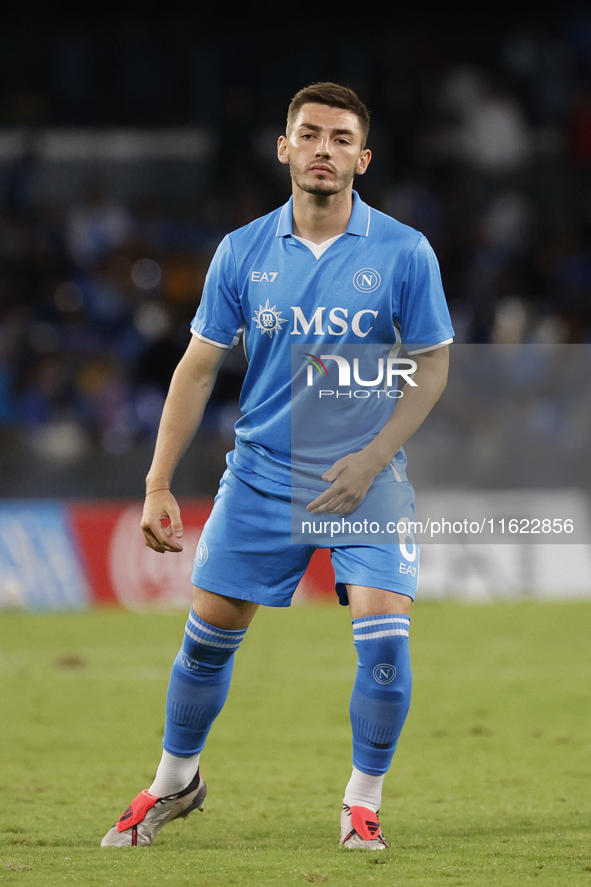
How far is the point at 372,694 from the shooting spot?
3654 millimetres

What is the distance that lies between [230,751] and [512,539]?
535 centimetres

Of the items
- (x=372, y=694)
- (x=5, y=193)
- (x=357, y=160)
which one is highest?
(x=357, y=160)

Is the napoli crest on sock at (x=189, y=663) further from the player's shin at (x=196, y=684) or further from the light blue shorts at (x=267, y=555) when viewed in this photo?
the light blue shorts at (x=267, y=555)

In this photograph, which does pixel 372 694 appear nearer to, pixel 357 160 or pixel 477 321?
pixel 357 160

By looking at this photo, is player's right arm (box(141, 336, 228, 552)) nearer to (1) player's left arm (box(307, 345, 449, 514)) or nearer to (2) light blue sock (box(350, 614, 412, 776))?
(1) player's left arm (box(307, 345, 449, 514))

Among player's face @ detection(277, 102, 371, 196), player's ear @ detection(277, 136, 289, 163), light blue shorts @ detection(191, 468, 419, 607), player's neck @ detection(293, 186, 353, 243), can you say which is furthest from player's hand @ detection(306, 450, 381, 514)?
player's ear @ detection(277, 136, 289, 163)

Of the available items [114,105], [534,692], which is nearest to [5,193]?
[114,105]

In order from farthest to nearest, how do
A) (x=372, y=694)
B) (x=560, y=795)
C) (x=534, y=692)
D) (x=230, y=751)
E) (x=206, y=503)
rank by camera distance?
(x=206, y=503), (x=534, y=692), (x=230, y=751), (x=560, y=795), (x=372, y=694)

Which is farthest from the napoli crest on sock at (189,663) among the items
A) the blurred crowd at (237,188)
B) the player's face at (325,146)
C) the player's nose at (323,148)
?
the blurred crowd at (237,188)

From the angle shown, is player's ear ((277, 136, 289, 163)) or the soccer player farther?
player's ear ((277, 136, 289, 163))

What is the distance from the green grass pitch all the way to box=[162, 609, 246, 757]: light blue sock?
332 mm

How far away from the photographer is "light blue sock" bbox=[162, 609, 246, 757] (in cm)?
379

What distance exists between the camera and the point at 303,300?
3750 mm

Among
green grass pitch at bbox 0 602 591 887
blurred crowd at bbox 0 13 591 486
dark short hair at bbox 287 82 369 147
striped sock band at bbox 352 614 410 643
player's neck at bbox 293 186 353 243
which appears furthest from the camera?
blurred crowd at bbox 0 13 591 486
